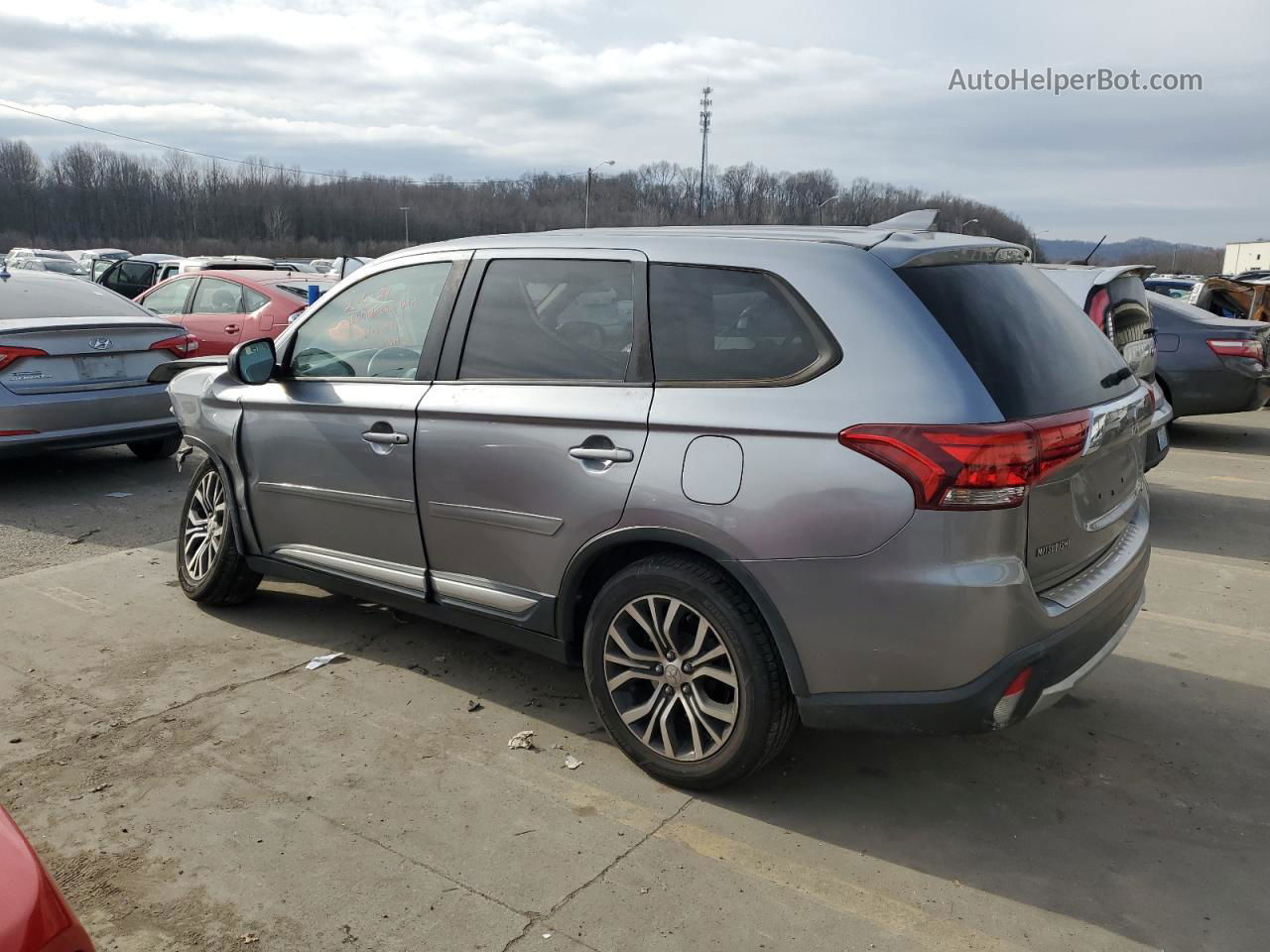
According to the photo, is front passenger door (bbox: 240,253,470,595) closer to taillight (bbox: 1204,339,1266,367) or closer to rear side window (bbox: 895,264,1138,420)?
rear side window (bbox: 895,264,1138,420)

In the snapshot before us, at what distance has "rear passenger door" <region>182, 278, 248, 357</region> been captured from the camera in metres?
11.0

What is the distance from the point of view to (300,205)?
112 meters

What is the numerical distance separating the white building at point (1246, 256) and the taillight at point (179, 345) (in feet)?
337

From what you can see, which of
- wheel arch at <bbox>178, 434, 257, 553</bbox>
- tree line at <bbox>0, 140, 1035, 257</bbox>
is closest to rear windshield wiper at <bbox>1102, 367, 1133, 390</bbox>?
wheel arch at <bbox>178, 434, 257, 553</bbox>

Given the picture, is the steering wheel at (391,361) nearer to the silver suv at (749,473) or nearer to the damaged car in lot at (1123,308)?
the silver suv at (749,473)

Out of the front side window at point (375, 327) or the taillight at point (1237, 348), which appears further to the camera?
the taillight at point (1237, 348)

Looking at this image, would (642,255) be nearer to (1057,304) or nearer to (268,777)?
(1057,304)

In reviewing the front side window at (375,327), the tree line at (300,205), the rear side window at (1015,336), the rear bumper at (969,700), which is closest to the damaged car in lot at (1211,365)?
the rear side window at (1015,336)

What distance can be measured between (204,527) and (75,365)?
322 cm

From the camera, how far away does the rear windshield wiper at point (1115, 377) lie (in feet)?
11.4

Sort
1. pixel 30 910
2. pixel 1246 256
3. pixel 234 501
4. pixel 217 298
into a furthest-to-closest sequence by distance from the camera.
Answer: pixel 1246 256 < pixel 217 298 < pixel 234 501 < pixel 30 910

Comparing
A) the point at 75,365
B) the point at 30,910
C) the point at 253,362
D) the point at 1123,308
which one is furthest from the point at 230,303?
the point at 30,910

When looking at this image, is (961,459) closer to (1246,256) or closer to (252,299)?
(252,299)

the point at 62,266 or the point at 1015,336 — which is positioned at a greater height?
the point at 62,266
